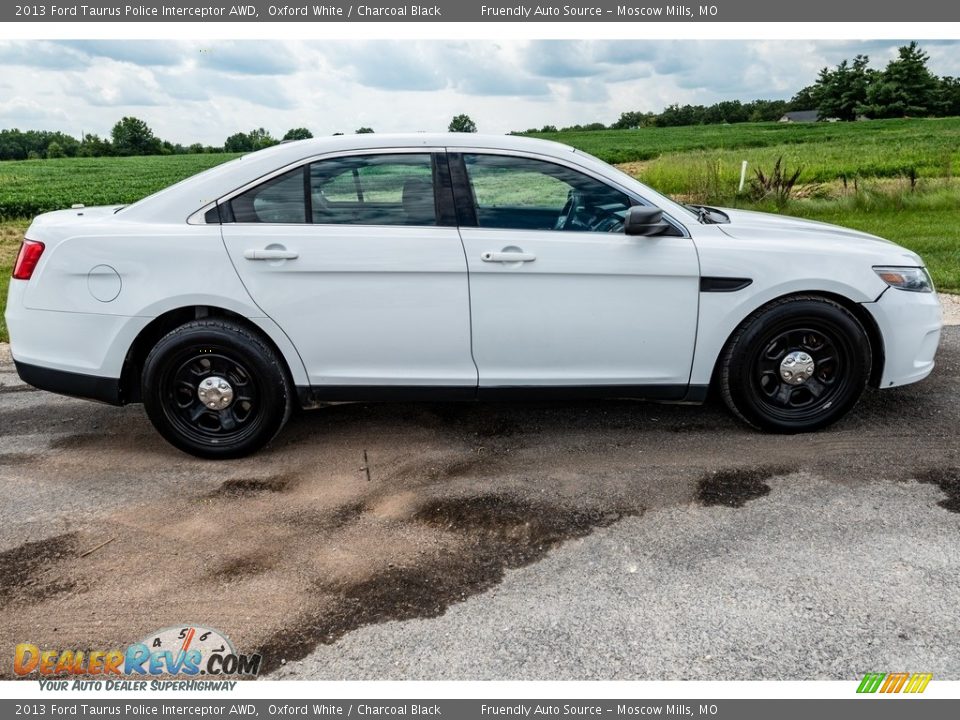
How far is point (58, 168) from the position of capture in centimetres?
3372

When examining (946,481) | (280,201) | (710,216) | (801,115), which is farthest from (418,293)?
(801,115)

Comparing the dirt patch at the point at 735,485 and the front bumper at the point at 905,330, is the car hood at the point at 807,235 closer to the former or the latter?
the front bumper at the point at 905,330

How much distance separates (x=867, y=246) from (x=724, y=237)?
2.87ft

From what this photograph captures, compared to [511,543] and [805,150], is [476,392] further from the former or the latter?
[805,150]

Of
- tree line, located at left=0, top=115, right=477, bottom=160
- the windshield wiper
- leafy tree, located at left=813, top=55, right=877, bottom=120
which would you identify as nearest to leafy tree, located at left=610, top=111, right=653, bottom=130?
leafy tree, located at left=813, top=55, right=877, bottom=120

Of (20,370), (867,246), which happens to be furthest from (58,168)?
(867,246)

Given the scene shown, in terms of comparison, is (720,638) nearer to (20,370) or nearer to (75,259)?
(75,259)

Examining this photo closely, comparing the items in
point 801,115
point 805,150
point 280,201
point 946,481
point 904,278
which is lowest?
point 946,481

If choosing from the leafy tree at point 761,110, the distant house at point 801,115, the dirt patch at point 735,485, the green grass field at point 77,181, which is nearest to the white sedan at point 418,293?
the dirt patch at point 735,485

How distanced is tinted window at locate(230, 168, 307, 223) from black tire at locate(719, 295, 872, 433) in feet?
8.02

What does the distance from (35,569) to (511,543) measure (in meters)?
2.01

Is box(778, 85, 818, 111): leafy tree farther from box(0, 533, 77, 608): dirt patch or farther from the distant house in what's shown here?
box(0, 533, 77, 608): dirt patch

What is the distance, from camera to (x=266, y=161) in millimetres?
4344

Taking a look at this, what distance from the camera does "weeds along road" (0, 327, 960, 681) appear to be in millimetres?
2867
